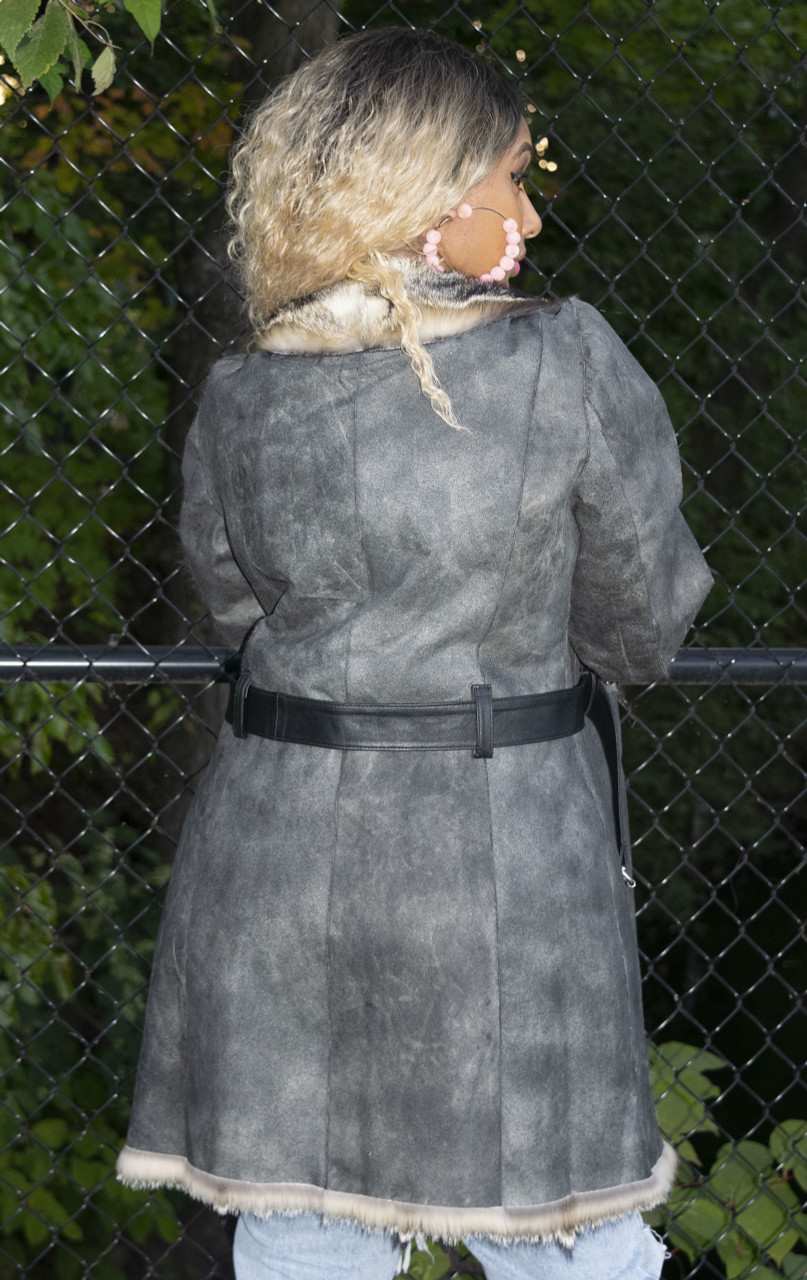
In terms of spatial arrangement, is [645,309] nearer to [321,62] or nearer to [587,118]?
[587,118]

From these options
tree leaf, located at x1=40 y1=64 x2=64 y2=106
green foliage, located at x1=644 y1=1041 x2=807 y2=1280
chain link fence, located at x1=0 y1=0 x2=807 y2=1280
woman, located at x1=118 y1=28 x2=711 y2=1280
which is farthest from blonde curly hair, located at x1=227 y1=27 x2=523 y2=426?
green foliage, located at x1=644 y1=1041 x2=807 y2=1280

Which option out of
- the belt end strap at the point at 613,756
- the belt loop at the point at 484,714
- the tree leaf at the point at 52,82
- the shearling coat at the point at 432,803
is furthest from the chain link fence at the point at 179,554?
the belt loop at the point at 484,714

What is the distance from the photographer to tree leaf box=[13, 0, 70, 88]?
1383 mm

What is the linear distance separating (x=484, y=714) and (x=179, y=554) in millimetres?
1635

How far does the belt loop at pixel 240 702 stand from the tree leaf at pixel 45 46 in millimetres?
688

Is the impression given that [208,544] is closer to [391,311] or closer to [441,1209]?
[391,311]

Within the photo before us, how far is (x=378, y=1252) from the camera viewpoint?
5.05 feet

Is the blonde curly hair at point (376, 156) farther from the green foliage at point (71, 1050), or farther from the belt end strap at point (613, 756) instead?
the green foliage at point (71, 1050)

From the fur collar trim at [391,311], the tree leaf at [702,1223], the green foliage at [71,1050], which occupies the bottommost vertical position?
the green foliage at [71,1050]

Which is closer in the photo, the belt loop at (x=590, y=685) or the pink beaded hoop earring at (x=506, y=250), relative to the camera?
the pink beaded hoop earring at (x=506, y=250)

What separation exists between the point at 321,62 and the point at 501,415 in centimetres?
43

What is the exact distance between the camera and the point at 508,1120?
4.52ft

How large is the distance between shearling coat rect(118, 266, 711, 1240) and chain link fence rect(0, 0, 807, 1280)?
1.88 ft

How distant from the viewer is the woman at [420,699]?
1.30 m
